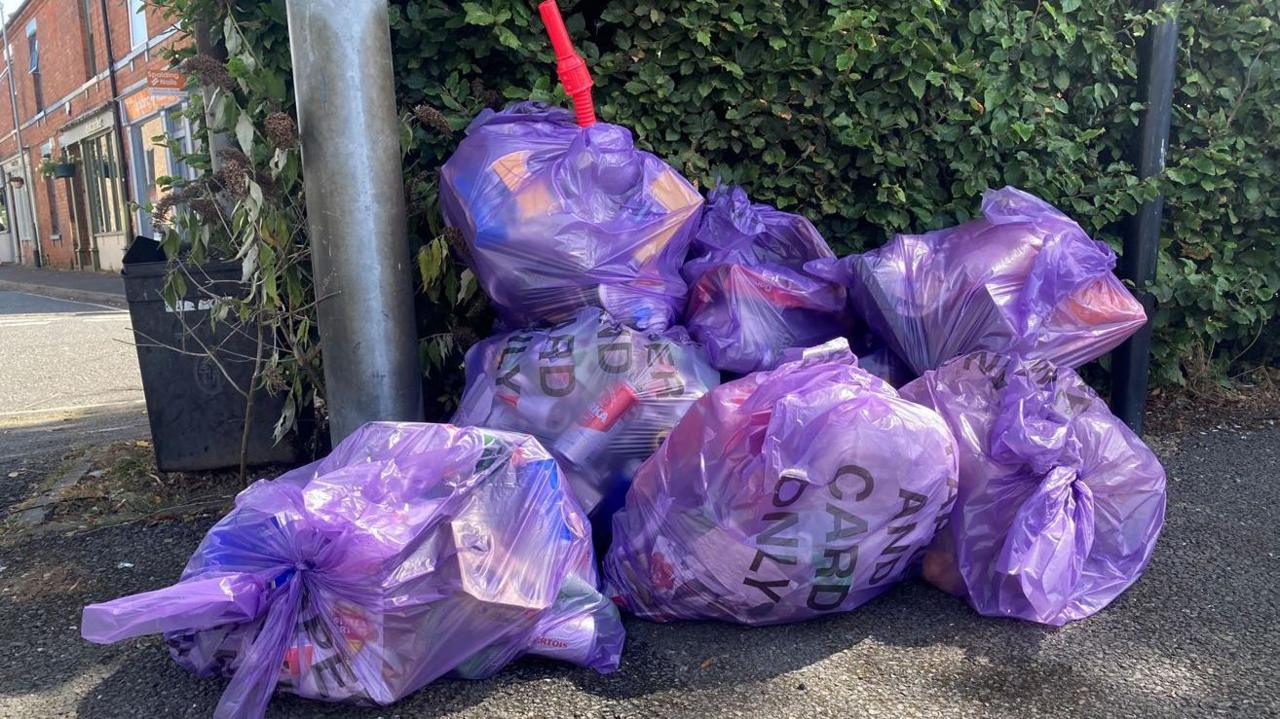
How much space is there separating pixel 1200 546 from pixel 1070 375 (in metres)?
0.69

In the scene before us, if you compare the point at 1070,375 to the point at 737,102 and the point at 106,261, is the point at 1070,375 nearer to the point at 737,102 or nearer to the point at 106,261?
the point at 737,102

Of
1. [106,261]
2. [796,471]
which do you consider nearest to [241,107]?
[796,471]

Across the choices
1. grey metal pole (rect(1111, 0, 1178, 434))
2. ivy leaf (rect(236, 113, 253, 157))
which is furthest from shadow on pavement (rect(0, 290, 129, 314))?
grey metal pole (rect(1111, 0, 1178, 434))

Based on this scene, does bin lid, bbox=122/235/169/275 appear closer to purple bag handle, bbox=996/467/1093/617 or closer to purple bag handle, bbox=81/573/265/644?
purple bag handle, bbox=81/573/265/644

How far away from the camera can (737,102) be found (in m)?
3.27

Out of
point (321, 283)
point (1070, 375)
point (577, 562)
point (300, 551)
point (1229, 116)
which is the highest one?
point (1229, 116)

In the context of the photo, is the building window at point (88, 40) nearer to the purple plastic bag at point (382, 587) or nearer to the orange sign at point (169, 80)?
the orange sign at point (169, 80)

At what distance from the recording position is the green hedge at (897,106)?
3.13 metres

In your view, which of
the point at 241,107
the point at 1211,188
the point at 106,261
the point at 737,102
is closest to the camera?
the point at 241,107

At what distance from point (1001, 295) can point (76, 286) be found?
59.2 ft

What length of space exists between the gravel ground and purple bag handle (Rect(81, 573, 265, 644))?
26 centimetres

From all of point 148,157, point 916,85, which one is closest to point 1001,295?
point 916,85

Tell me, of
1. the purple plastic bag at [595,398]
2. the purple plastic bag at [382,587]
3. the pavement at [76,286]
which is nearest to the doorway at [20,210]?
the pavement at [76,286]

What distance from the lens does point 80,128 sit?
2091cm
